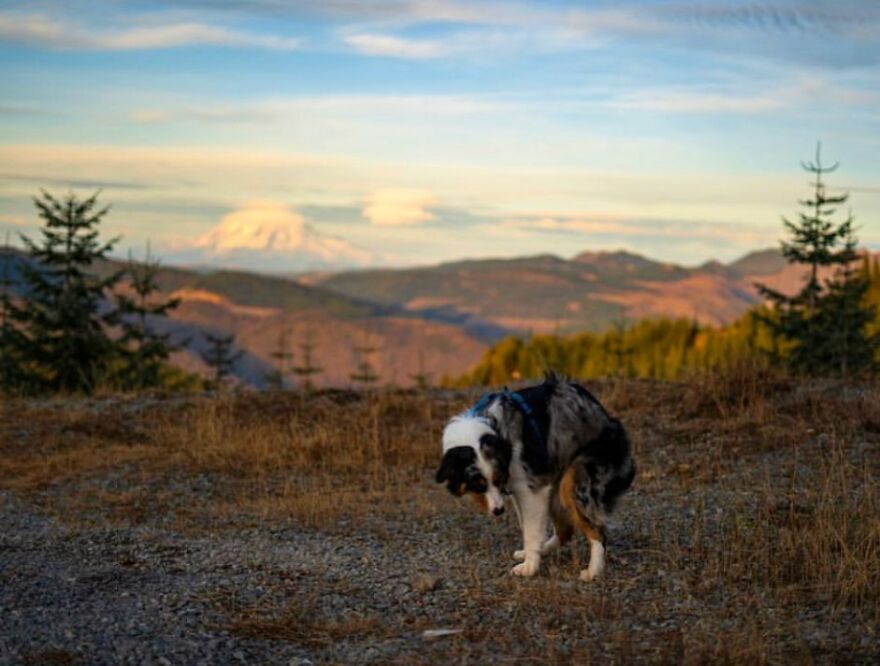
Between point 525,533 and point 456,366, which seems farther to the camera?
point 456,366

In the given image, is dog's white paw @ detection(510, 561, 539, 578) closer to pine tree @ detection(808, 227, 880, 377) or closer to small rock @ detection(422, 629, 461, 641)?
small rock @ detection(422, 629, 461, 641)

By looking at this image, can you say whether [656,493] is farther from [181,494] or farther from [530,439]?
[181,494]

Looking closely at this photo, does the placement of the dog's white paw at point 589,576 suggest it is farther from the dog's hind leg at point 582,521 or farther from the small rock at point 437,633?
the small rock at point 437,633

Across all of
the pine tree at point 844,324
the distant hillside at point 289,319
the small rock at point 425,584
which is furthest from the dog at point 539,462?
the distant hillside at point 289,319

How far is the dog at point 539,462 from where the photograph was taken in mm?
9062

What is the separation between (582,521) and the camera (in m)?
9.37

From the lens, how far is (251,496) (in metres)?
13.6

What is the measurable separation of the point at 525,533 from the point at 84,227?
2235 cm

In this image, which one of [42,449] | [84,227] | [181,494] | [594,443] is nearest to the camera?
[594,443]

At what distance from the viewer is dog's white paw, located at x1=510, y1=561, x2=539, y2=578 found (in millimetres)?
9352

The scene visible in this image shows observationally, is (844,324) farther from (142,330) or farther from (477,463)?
(477,463)

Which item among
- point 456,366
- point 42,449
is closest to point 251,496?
point 42,449

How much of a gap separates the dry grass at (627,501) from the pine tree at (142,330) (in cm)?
988

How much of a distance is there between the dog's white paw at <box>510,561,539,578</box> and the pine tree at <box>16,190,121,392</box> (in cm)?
1812
